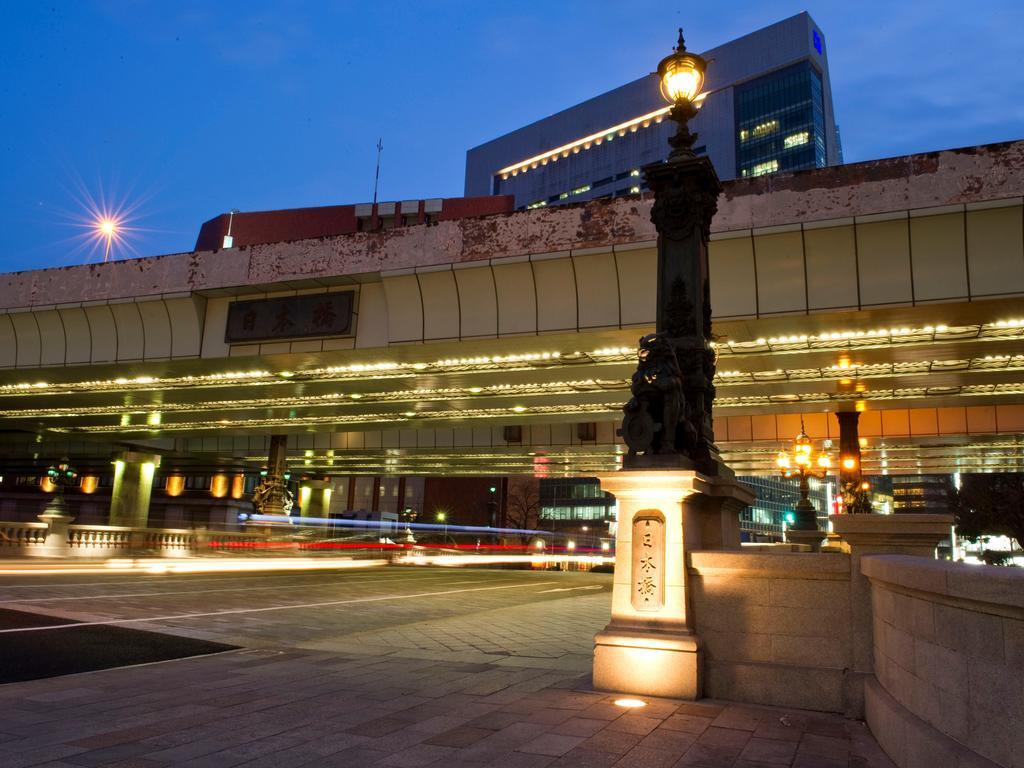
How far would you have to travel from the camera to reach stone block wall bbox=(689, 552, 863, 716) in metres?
6.14

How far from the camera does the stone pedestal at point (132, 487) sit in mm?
41719

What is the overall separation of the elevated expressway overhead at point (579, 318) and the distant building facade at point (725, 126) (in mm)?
66704

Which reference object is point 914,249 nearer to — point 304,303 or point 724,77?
point 304,303

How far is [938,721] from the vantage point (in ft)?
12.7

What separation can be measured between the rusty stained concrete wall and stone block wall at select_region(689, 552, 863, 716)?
7.94 m

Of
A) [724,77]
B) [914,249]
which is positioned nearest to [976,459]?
[914,249]

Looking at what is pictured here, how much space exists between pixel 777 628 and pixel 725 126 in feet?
354

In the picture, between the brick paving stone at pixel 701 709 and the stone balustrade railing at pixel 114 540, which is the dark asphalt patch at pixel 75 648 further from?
the stone balustrade railing at pixel 114 540

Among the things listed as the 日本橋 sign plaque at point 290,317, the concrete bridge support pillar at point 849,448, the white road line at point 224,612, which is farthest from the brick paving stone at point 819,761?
the concrete bridge support pillar at point 849,448

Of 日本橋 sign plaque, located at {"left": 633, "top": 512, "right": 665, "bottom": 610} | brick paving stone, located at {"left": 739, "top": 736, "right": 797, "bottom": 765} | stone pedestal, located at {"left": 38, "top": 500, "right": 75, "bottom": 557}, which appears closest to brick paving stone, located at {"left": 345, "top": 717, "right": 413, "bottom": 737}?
brick paving stone, located at {"left": 739, "top": 736, "right": 797, "bottom": 765}

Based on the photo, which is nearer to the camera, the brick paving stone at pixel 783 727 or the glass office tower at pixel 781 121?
the brick paving stone at pixel 783 727

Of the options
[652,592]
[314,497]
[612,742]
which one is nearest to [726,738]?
[612,742]

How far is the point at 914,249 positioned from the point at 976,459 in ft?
87.8

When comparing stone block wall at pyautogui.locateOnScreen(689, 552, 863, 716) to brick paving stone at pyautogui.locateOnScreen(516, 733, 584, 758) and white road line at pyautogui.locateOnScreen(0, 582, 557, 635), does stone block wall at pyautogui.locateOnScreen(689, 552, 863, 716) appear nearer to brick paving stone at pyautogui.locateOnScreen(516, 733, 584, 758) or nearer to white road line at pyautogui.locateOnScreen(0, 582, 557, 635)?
brick paving stone at pyautogui.locateOnScreen(516, 733, 584, 758)
